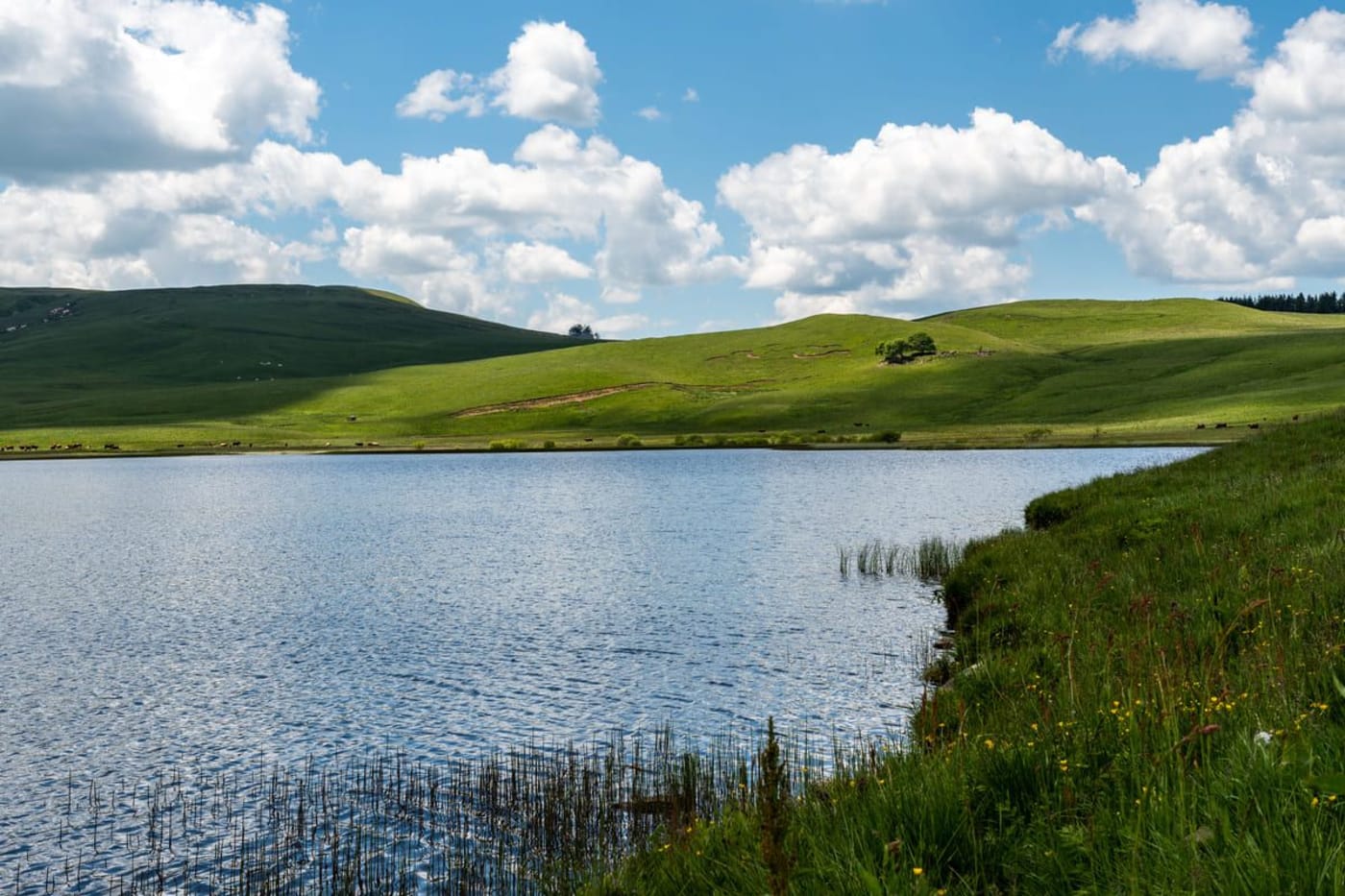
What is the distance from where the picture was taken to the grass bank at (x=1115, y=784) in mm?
6238

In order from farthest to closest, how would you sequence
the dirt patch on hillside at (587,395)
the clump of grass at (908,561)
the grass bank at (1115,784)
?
the dirt patch on hillside at (587,395), the clump of grass at (908,561), the grass bank at (1115,784)

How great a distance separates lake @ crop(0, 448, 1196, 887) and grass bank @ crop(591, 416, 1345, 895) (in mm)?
6496

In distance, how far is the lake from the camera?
67.5ft

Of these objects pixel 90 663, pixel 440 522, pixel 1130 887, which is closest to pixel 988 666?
pixel 1130 887

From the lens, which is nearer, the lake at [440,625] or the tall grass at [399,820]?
the tall grass at [399,820]

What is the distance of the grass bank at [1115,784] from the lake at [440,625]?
6.50 m

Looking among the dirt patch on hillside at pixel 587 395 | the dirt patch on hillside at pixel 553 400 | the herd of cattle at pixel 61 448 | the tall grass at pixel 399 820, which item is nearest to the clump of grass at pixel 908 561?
the tall grass at pixel 399 820

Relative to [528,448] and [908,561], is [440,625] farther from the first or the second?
[528,448]

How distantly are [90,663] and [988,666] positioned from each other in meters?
22.6

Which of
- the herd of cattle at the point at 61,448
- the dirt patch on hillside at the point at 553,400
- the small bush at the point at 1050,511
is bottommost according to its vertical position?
the small bush at the point at 1050,511

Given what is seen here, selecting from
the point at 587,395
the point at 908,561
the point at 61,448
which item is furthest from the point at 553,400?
the point at 908,561

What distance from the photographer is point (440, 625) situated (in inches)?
1233

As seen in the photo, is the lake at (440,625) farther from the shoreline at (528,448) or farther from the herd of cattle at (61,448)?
the herd of cattle at (61,448)

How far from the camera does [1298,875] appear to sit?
5559 millimetres
